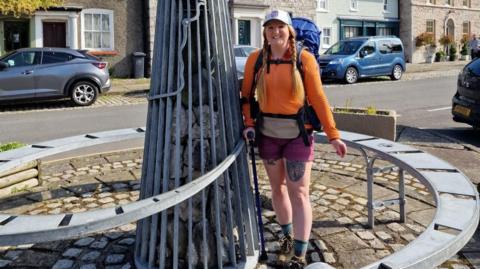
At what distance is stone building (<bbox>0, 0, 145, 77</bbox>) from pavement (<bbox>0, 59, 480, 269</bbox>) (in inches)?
555

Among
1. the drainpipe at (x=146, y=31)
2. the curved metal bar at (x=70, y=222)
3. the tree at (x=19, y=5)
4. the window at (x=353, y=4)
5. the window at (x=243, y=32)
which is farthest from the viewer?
the window at (x=353, y=4)

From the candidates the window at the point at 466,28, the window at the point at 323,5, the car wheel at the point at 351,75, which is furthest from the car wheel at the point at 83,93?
the window at the point at 466,28

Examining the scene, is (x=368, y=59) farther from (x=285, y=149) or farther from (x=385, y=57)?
(x=285, y=149)

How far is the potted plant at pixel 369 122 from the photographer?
7.52m

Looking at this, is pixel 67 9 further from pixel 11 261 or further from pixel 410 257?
pixel 410 257

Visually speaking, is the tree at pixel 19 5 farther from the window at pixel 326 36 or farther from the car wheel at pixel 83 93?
the window at pixel 326 36

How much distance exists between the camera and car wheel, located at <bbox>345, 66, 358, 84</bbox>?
63.5 ft

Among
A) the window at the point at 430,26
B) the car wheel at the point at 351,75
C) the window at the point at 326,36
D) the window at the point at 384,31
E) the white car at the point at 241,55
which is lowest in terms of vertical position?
the car wheel at the point at 351,75

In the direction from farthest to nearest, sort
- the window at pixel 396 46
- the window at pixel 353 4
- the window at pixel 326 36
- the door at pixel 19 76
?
the window at pixel 353 4, the window at pixel 326 36, the window at pixel 396 46, the door at pixel 19 76

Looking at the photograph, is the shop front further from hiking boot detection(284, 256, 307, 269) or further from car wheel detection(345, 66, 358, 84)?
hiking boot detection(284, 256, 307, 269)

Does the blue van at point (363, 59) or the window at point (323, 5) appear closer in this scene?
the blue van at point (363, 59)

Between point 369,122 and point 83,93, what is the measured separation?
8788 mm

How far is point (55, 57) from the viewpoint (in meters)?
13.7

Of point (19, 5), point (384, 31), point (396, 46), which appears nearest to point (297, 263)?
point (19, 5)
